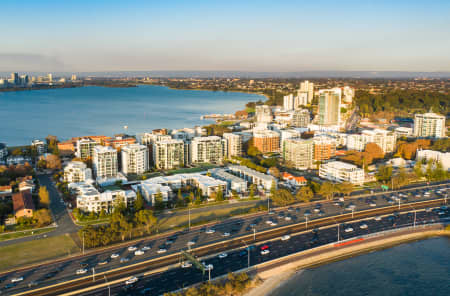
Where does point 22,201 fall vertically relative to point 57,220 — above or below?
above

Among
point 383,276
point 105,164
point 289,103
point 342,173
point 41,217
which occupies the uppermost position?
point 289,103

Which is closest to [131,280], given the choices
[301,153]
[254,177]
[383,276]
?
[383,276]

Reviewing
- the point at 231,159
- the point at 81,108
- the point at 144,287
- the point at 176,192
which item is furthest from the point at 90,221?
the point at 81,108

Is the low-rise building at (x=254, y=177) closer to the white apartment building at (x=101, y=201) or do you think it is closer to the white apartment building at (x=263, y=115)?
the white apartment building at (x=101, y=201)

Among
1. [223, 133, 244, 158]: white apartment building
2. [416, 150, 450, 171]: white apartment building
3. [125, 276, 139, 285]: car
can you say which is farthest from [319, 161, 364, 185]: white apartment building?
[125, 276, 139, 285]: car

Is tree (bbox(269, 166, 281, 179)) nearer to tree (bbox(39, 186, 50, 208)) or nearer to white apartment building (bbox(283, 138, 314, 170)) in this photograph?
white apartment building (bbox(283, 138, 314, 170))

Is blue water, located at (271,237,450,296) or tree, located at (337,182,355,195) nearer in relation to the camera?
blue water, located at (271,237,450,296)

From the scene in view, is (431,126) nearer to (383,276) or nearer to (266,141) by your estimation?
(266,141)

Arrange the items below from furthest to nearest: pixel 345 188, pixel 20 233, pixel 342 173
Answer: pixel 342 173
pixel 345 188
pixel 20 233
